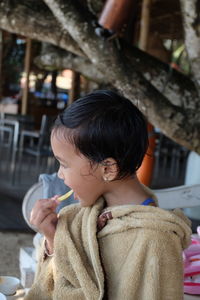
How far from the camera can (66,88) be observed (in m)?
13.0

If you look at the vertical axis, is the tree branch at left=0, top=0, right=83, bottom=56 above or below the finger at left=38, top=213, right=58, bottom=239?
above

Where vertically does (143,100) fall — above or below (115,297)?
above

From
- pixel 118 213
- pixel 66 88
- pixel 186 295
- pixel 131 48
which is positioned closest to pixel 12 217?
pixel 131 48

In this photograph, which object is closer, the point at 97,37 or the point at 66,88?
the point at 97,37

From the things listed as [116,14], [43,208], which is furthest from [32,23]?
[43,208]

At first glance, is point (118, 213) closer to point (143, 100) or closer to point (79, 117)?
point (79, 117)

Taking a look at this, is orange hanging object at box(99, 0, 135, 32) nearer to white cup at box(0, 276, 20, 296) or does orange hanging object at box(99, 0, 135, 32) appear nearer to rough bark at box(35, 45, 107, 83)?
rough bark at box(35, 45, 107, 83)

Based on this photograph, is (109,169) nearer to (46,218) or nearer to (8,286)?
(46,218)

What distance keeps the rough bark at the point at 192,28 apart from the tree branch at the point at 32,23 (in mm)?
1045

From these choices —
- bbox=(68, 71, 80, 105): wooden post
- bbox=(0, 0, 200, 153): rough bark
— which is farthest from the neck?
bbox=(68, 71, 80, 105): wooden post

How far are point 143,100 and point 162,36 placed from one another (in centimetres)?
775

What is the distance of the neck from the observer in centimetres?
114

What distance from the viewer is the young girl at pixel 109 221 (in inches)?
40.8

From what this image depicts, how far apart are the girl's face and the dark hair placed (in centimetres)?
2
